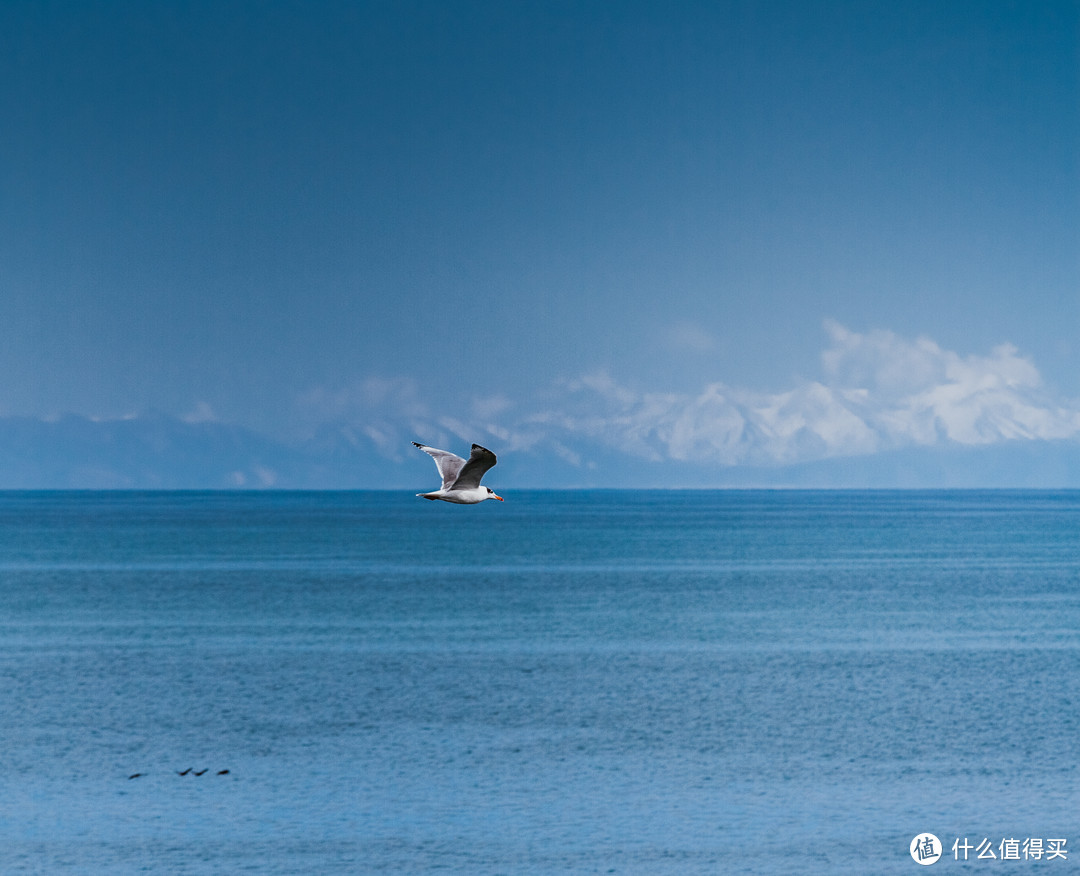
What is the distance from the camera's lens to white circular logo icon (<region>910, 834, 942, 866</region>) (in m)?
28.4

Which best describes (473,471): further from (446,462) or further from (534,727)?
(534,727)

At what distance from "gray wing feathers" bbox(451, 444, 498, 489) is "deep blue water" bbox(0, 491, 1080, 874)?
1849 centimetres

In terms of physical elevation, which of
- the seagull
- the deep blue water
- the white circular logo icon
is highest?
the seagull

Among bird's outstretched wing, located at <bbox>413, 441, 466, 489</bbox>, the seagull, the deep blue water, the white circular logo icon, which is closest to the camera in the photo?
the seagull

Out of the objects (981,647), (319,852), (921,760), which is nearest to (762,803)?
(921,760)

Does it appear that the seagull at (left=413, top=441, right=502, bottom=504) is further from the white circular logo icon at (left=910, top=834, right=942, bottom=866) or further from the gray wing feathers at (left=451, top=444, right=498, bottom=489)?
the white circular logo icon at (left=910, top=834, right=942, bottom=866)

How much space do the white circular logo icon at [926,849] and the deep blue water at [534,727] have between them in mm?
256

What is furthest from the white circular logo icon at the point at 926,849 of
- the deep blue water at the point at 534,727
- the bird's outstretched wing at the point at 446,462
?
the bird's outstretched wing at the point at 446,462

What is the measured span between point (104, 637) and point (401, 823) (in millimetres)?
35529

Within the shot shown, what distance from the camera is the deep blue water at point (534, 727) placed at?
29.7m

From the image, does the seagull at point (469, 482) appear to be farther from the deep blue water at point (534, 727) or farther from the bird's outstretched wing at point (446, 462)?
the deep blue water at point (534, 727)

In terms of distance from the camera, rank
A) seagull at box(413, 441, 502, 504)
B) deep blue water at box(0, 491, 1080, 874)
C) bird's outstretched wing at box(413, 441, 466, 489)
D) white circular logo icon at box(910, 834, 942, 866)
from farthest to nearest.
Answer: deep blue water at box(0, 491, 1080, 874) → white circular logo icon at box(910, 834, 942, 866) → bird's outstretched wing at box(413, 441, 466, 489) → seagull at box(413, 441, 502, 504)

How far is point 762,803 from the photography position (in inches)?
1265

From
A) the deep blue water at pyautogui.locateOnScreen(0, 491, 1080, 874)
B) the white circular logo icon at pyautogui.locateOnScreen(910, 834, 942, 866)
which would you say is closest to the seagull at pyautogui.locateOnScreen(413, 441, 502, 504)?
the deep blue water at pyautogui.locateOnScreen(0, 491, 1080, 874)
